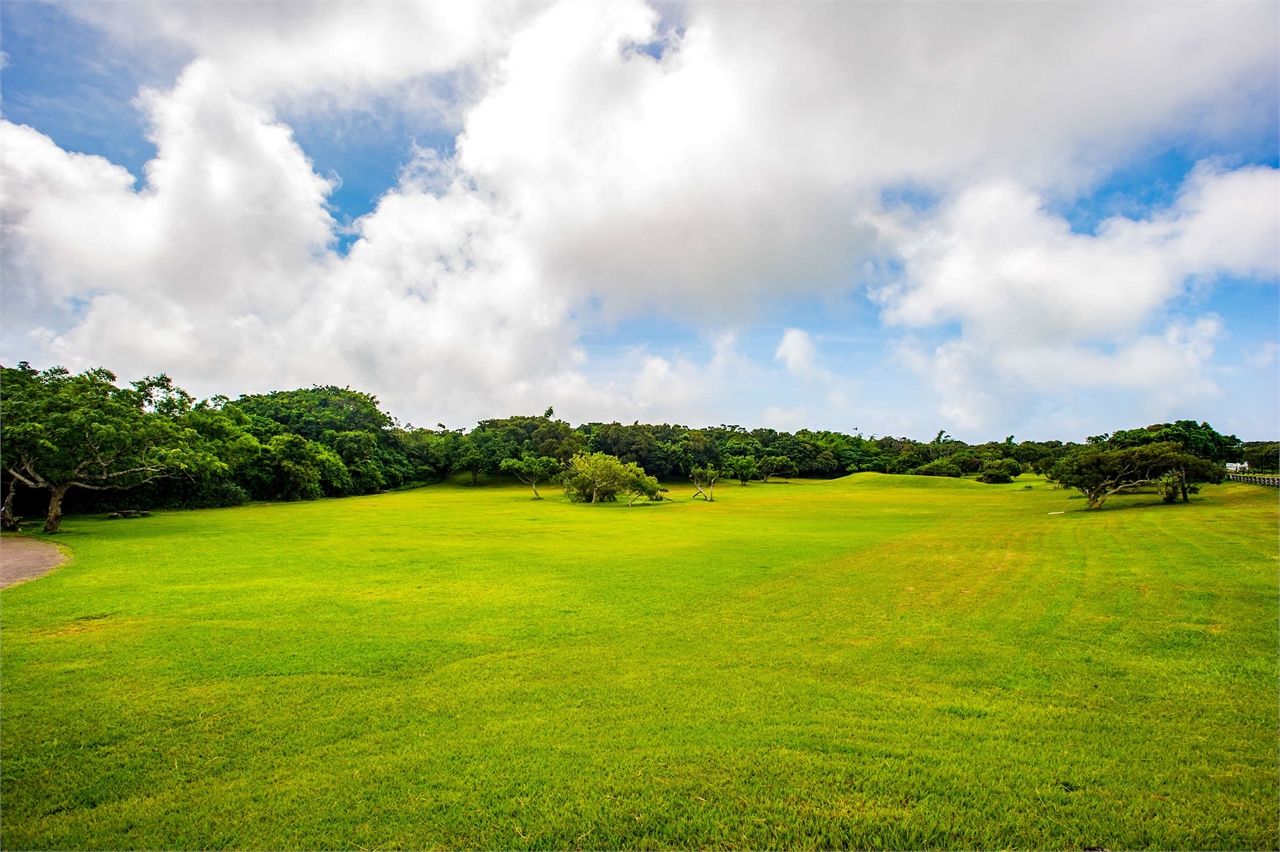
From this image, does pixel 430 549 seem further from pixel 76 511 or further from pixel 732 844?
pixel 76 511

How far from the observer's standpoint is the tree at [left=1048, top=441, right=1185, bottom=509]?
37750mm

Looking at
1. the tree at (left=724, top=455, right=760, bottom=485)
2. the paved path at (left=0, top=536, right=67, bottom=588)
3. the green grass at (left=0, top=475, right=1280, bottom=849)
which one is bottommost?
the paved path at (left=0, top=536, right=67, bottom=588)

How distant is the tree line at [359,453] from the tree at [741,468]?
291 mm

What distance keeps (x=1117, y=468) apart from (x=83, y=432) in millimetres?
60621

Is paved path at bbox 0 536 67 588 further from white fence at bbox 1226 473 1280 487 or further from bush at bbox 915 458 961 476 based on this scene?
bush at bbox 915 458 961 476

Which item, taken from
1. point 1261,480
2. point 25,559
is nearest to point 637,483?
point 25,559

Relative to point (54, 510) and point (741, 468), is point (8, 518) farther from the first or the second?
point (741, 468)

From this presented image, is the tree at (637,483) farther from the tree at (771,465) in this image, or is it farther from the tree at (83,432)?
the tree at (771,465)

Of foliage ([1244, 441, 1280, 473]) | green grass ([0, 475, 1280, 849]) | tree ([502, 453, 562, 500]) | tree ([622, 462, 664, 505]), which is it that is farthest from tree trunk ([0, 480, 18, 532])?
foliage ([1244, 441, 1280, 473])

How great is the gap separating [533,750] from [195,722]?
4336 millimetres

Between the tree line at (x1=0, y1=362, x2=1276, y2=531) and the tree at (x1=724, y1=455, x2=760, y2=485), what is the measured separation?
29 centimetres

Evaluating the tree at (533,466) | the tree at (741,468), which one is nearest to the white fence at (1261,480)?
the tree at (741,468)

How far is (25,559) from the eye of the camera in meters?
19.6

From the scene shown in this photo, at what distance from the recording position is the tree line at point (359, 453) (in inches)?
1091
